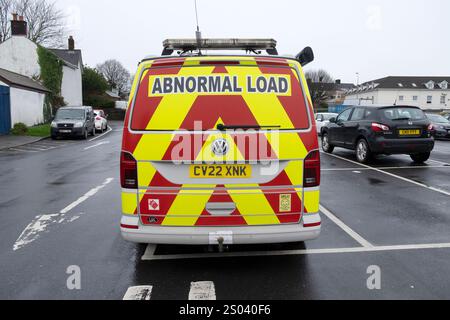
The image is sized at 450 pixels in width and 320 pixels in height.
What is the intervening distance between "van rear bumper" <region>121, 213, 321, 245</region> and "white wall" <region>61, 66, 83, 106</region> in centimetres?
4199

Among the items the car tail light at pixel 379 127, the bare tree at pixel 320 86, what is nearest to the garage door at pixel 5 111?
the car tail light at pixel 379 127

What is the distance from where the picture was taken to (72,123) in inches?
863

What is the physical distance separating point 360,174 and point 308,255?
19.7 ft

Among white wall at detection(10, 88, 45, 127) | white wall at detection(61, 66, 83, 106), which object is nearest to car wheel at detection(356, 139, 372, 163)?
white wall at detection(10, 88, 45, 127)

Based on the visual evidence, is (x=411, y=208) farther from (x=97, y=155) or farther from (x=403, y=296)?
(x=97, y=155)

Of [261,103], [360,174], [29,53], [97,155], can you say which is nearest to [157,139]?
[261,103]

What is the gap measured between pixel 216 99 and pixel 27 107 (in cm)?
2708

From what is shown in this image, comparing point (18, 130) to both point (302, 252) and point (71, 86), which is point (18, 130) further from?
point (71, 86)

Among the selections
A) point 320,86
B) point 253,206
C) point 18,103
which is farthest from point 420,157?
point 320,86

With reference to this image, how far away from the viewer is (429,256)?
4.31 meters

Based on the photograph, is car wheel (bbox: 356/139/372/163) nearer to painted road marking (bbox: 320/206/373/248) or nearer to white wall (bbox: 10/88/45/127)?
painted road marking (bbox: 320/206/373/248)

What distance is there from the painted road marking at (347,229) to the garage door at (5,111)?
2172 cm

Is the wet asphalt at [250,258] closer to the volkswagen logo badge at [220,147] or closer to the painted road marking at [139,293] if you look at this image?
the painted road marking at [139,293]
